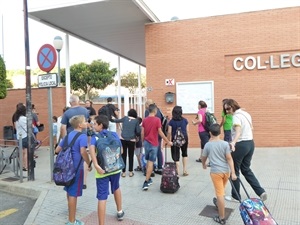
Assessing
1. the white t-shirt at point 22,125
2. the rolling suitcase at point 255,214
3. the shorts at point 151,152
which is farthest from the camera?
the white t-shirt at point 22,125

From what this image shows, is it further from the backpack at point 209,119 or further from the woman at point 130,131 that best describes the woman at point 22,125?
the backpack at point 209,119

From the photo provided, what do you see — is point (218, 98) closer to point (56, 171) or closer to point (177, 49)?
point (177, 49)

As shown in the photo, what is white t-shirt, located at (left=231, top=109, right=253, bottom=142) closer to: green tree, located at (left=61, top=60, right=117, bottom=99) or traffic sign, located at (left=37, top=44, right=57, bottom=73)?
traffic sign, located at (left=37, top=44, right=57, bottom=73)

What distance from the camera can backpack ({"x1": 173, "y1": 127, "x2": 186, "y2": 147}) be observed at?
20.6ft

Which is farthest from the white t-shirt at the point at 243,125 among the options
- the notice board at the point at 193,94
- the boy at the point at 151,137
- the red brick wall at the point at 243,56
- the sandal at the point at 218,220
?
the notice board at the point at 193,94

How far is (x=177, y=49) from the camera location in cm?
1086

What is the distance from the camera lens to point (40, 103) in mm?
12836

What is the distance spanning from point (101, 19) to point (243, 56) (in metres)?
5.55

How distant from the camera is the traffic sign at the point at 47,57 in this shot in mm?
6422

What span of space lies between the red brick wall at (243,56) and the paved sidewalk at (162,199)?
2583mm

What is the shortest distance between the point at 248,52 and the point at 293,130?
299 cm

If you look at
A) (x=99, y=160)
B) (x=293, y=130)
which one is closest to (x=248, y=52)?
→ (x=293, y=130)

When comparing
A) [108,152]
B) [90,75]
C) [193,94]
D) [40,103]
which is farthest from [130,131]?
[90,75]

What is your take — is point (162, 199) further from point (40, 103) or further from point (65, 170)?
point (40, 103)
